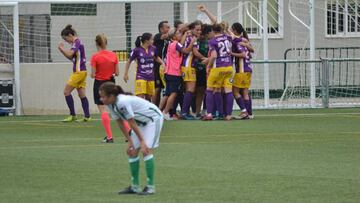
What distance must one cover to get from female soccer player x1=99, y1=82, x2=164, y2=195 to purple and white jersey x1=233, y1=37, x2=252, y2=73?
10853mm

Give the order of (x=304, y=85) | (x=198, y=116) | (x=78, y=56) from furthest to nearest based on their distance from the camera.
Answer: (x=304, y=85), (x=198, y=116), (x=78, y=56)

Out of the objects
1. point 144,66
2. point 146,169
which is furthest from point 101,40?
point 146,169

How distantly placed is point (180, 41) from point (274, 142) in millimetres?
5669

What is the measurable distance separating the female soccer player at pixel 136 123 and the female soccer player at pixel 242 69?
10874mm

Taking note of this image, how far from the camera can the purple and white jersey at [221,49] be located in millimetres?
21484

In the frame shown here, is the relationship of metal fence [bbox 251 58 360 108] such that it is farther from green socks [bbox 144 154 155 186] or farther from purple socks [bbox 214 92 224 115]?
green socks [bbox 144 154 155 186]

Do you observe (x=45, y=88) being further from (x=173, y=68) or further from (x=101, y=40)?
(x=101, y=40)

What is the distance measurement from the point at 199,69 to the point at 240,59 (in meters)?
0.93

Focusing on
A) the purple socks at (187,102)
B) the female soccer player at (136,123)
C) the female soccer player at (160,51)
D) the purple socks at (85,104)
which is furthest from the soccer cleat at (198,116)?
the female soccer player at (136,123)

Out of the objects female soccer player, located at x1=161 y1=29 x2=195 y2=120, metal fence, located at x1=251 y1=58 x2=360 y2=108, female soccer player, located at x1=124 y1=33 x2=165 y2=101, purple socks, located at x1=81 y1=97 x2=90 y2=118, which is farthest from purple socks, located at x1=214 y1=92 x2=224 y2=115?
metal fence, located at x1=251 y1=58 x2=360 y2=108

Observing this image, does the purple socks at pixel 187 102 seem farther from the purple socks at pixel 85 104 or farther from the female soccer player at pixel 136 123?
the female soccer player at pixel 136 123

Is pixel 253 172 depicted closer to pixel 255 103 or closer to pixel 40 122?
pixel 40 122

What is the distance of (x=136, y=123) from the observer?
36.8 ft

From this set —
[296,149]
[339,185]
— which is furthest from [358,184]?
[296,149]
